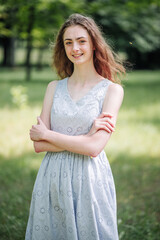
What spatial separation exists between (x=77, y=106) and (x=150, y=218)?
193 cm

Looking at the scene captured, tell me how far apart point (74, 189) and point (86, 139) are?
38cm

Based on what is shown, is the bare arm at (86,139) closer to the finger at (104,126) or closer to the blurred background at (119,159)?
the finger at (104,126)

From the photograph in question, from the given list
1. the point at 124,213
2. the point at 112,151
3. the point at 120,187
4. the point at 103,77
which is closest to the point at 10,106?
the point at 112,151

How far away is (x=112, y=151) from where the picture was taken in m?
5.53

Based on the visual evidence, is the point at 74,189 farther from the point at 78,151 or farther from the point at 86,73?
the point at 86,73

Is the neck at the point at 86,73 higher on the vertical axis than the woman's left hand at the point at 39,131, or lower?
higher

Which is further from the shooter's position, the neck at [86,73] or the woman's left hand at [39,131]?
the neck at [86,73]

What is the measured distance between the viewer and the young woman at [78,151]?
2096mm

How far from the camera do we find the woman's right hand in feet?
6.72

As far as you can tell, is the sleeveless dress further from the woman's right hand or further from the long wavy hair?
the long wavy hair

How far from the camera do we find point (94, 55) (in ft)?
7.84

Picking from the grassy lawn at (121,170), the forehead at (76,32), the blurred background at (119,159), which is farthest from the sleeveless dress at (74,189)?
the grassy lawn at (121,170)

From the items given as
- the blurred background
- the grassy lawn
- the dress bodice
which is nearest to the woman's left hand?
the dress bodice

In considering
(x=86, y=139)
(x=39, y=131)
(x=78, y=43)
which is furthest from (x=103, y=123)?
(x=78, y=43)
